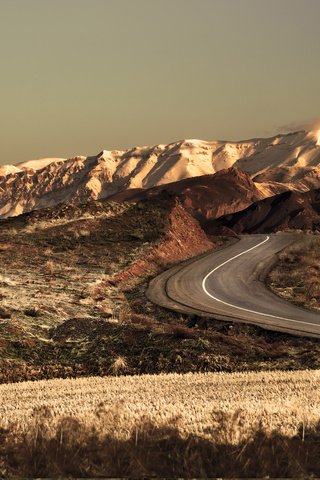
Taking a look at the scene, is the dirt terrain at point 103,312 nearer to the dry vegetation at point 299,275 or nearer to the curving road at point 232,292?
the curving road at point 232,292

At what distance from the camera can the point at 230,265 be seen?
197 feet

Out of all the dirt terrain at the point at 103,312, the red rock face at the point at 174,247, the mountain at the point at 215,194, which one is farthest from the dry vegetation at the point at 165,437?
the mountain at the point at 215,194

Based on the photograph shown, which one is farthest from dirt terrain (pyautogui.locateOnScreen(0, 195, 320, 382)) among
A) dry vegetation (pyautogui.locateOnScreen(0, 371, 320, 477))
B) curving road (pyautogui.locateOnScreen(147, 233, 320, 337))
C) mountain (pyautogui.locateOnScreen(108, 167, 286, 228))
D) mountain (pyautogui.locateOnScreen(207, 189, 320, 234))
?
mountain (pyautogui.locateOnScreen(108, 167, 286, 228))

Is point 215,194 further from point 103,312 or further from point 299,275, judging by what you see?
point 103,312

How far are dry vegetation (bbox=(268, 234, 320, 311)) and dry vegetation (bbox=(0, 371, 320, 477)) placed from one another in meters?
29.2

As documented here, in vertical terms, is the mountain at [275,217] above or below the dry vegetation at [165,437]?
below

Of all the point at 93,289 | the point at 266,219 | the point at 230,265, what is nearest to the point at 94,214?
the point at 230,265

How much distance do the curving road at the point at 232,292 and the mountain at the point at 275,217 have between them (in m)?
62.3

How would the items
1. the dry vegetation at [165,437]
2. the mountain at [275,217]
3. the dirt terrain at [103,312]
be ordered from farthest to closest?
1. the mountain at [275,217]
2. the dirt terrain at [103,312]
3. the dry vegetation at [165,437]

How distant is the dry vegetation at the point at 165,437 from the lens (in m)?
10.6

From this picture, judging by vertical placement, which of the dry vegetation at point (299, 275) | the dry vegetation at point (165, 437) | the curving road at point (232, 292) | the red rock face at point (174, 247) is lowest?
the dry vegetation at point (299, 275)

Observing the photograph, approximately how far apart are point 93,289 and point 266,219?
94526 millimetres

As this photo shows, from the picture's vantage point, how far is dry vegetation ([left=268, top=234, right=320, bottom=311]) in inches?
1816

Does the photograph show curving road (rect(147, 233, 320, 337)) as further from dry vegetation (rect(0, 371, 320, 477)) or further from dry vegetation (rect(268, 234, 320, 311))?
dry vegetation (rect(0, 371, 320, 477))
